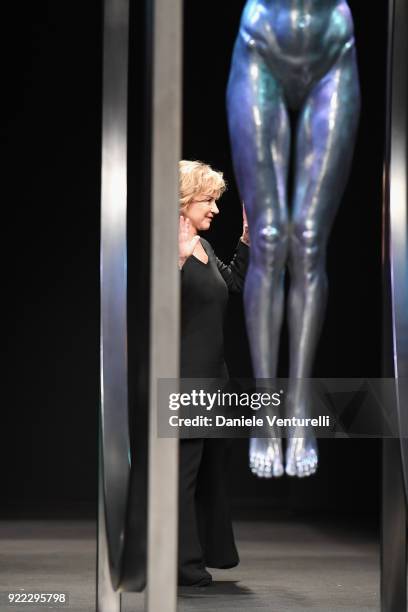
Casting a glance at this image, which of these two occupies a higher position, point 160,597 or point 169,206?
point 169,206

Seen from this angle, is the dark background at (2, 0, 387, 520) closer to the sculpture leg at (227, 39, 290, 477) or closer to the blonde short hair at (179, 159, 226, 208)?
the blonde short hair at (179, 159, 226, 208)

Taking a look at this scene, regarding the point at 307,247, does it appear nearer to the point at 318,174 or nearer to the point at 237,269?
the point at 318,174

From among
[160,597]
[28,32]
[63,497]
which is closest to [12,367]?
[63,497]

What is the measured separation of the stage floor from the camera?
3.39 meters

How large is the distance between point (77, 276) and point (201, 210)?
2.98 metres

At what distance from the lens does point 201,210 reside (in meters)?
3.22

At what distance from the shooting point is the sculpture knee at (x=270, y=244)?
8.39 feet

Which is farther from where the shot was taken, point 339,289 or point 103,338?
point 339,289

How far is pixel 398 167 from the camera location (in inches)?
111

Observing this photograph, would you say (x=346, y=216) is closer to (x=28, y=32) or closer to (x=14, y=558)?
(x=28, y=32)

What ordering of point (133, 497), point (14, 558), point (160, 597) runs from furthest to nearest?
point (14, 558), point (133, 497), point (160, 597)

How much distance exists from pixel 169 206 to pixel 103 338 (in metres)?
0.65

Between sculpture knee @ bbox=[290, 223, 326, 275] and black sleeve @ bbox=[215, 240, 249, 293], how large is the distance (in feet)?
A: 1.24

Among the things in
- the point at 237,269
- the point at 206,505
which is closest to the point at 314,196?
the point at 237,269
